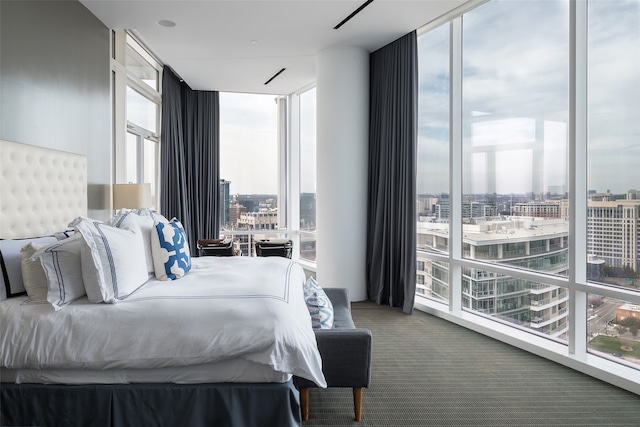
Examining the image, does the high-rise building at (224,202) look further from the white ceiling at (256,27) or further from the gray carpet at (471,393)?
the gray carpet at (471,393)

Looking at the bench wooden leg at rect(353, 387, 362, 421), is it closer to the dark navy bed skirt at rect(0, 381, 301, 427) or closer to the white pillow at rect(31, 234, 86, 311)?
the dark navy bed skirt at rect(0, 381, 301, 427)

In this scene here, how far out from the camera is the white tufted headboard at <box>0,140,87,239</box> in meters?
2.53

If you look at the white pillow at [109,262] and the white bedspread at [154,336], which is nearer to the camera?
the white bedspread at [154,336]

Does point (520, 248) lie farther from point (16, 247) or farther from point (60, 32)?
point (60, 32)

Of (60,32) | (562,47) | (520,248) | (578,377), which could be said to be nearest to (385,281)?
(520,248)

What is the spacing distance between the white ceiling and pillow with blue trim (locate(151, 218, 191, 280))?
211cm

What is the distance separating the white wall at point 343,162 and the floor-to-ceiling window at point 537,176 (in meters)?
0.70

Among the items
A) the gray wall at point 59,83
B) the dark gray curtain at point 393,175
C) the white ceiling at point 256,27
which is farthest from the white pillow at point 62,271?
the dark gray curtain at point 393,175

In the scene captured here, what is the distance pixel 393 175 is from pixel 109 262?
10.2ft

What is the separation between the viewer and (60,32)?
320cm

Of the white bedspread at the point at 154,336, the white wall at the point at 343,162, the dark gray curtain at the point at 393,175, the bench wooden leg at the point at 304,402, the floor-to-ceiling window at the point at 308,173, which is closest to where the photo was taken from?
the white bedspread at the point at 154,336

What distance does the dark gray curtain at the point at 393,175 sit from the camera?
→ 14.2 ft

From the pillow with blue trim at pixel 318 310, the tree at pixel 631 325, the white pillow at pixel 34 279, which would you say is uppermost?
the white pillow at pixel 34 279

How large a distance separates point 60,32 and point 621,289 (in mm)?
4500
